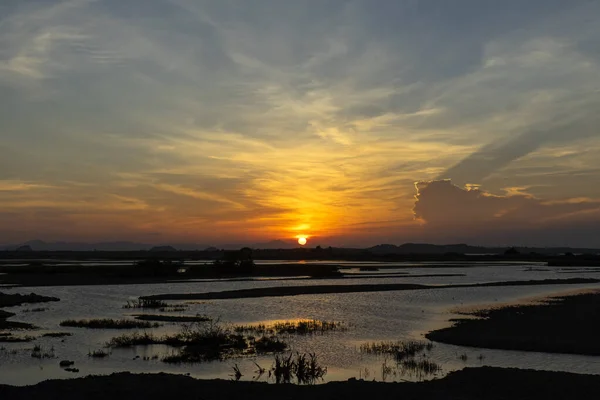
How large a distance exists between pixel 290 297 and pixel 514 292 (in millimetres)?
24668

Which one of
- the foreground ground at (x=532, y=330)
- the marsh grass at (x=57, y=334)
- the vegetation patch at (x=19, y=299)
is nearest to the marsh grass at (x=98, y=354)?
the marsh grass at (x=57, y=334)

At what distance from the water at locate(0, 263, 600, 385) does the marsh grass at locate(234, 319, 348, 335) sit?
45.9 inches

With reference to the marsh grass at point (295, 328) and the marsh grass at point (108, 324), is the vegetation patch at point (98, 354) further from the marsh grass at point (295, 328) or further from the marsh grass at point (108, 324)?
the marsh grass at point (295, 328)

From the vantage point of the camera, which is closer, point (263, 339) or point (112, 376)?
point (112, 376)

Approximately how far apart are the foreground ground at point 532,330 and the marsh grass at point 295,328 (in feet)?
20.9

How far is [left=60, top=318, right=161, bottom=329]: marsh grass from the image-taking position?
3438 cm

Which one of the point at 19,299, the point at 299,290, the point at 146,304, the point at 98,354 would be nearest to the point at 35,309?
the point at 19,299

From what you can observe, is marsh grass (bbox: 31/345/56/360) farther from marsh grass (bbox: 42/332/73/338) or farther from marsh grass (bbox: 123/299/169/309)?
marsh grass (bbox: 123/299/169/309)

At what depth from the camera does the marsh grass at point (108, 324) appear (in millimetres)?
34375

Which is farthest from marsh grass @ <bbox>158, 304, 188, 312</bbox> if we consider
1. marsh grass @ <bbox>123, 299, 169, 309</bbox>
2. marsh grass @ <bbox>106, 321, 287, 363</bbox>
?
marsh grass @ <bbox>106, 321, 287, 363</bbox>

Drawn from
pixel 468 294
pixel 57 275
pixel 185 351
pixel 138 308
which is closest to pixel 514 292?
pixel 468 294

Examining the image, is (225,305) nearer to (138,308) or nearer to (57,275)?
(138,308)

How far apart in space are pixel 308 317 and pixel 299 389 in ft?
70.6

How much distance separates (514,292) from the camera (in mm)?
59531
